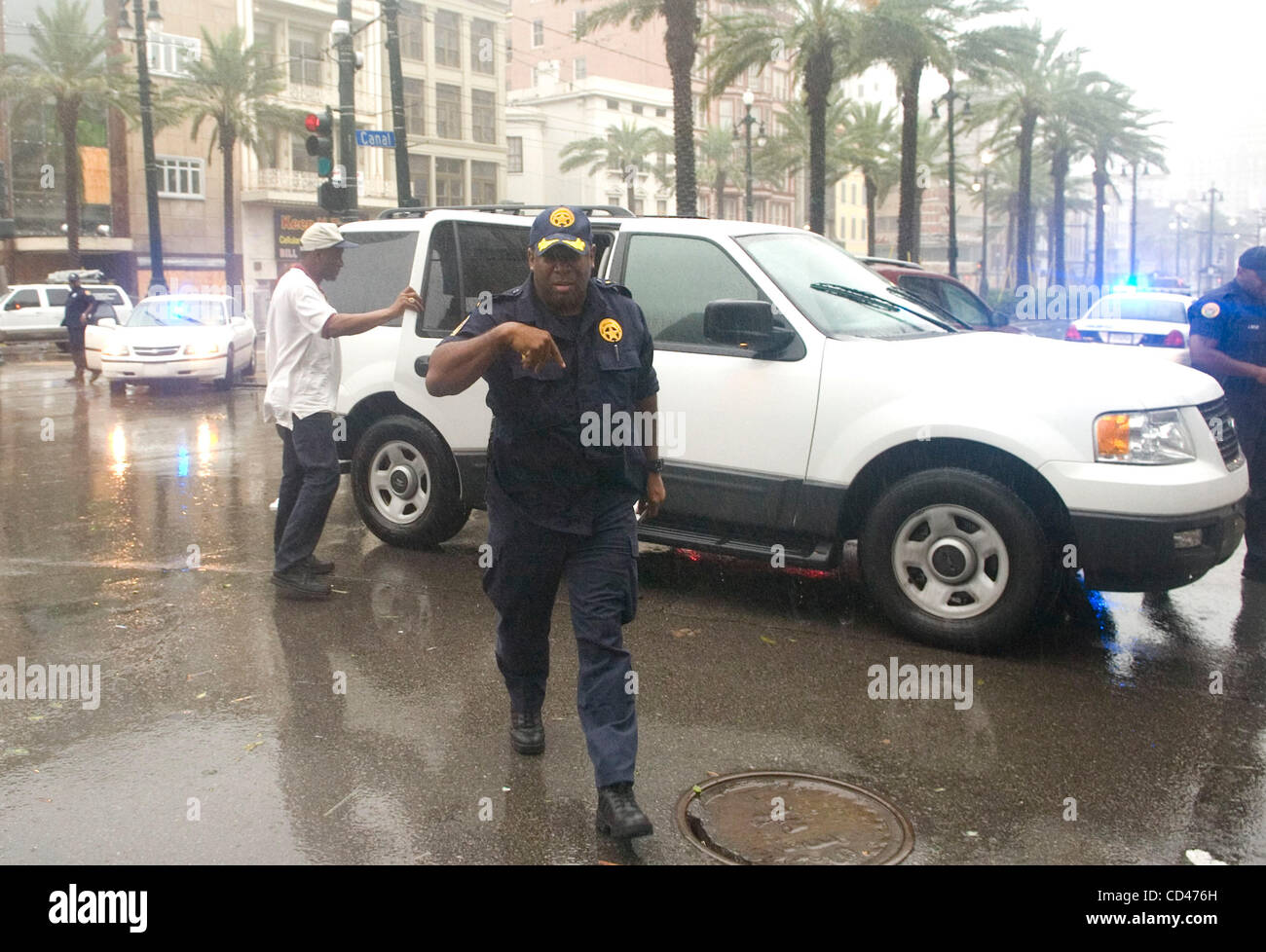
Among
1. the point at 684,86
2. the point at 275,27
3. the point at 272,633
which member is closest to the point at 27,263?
the point at 275,27

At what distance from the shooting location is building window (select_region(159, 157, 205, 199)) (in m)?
49.6

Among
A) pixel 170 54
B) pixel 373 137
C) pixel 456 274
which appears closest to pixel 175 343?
pixel 373 137

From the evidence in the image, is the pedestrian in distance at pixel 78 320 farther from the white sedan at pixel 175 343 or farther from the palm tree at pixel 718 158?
the palm tree at pixel 718 158

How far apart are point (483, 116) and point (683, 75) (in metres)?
43.2

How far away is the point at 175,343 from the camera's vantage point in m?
18.1

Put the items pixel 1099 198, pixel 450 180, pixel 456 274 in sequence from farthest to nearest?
pixel 450 180 < pixel 1099 198 < pixel 456 274

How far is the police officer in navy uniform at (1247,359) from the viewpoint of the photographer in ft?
21.9

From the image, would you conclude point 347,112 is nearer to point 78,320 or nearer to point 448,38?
point 78,320

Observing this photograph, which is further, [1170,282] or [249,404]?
[1170,282]

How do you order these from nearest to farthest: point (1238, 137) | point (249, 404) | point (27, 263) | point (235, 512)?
1. point (235, 512)
2. point (249, 404)
3. point (27, 263)
4. point (1238, 137)

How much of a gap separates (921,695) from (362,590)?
3160 mm

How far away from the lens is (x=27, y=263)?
155 ft
